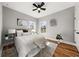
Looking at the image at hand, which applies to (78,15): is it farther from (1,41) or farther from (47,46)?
(1,41)

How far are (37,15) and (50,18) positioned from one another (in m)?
0.27

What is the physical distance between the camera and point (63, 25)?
1.40 metres

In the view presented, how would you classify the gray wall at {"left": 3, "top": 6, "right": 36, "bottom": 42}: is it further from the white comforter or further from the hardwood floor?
the hardwood floor

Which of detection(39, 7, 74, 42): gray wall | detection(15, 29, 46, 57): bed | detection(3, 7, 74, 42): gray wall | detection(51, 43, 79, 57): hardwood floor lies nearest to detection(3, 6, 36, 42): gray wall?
detection(3, 7, 74, 42): gray wall

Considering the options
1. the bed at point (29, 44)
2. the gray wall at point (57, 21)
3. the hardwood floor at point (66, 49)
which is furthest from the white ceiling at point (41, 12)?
the hardwood floor at point (66, 49)

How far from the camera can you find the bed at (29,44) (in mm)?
1379

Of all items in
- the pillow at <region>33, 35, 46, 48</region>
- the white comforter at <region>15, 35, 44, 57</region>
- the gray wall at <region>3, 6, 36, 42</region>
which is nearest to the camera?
the gray wall at <region>3, 6, 36, 42</region>

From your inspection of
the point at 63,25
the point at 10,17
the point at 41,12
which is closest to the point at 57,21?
the point at 63,25

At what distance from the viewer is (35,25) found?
1397 mm

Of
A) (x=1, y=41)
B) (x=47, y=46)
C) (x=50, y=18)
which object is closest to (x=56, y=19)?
(x=50, y=18)

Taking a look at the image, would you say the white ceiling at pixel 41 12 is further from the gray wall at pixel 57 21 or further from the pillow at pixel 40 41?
the pillow at pixel 40 41

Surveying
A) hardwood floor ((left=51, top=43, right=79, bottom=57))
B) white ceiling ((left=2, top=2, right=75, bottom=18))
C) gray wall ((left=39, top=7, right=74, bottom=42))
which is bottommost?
hardwood floor ((left=51, top=43, right=79, bottom=57))

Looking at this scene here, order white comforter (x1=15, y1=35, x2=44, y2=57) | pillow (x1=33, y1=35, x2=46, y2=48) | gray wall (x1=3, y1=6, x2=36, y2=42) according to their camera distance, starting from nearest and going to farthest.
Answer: gray wall (x1=3, y1=6, x2=36, y2=42)
white comforter (x1=15, y1=35, x2=44, y2=57)
pillow (x1=33, y1=35, x2=46, y2=48)

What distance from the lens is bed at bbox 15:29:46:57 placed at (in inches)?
54.3
